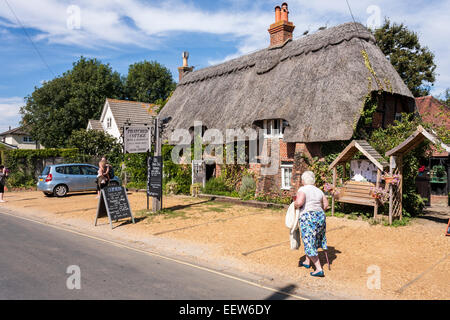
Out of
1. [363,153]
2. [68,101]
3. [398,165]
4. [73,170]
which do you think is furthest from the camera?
Result: [68,101]

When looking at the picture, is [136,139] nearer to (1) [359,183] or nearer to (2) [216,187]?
(2) [216,187]

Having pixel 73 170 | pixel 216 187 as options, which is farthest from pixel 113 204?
→ pixel 73 170

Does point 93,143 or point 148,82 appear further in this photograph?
point 148,82

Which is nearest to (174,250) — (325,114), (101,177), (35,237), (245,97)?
(35,237)

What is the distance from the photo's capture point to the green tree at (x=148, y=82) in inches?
1975

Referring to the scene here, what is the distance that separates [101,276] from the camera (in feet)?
19.1

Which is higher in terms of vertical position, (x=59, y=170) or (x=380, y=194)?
(x=59, y=170)

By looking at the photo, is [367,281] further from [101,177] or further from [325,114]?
[101,177]

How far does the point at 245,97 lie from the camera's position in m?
18.0

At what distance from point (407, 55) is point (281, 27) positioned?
13.3 m

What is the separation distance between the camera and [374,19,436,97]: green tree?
26.2 meters

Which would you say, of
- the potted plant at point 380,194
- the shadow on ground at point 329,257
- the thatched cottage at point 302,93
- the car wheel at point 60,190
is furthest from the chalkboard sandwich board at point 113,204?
the car wheel at point 60,190

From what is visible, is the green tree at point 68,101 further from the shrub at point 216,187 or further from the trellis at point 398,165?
the trellis at point 398,165

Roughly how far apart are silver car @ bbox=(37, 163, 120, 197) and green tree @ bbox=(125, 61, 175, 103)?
1303 inches
